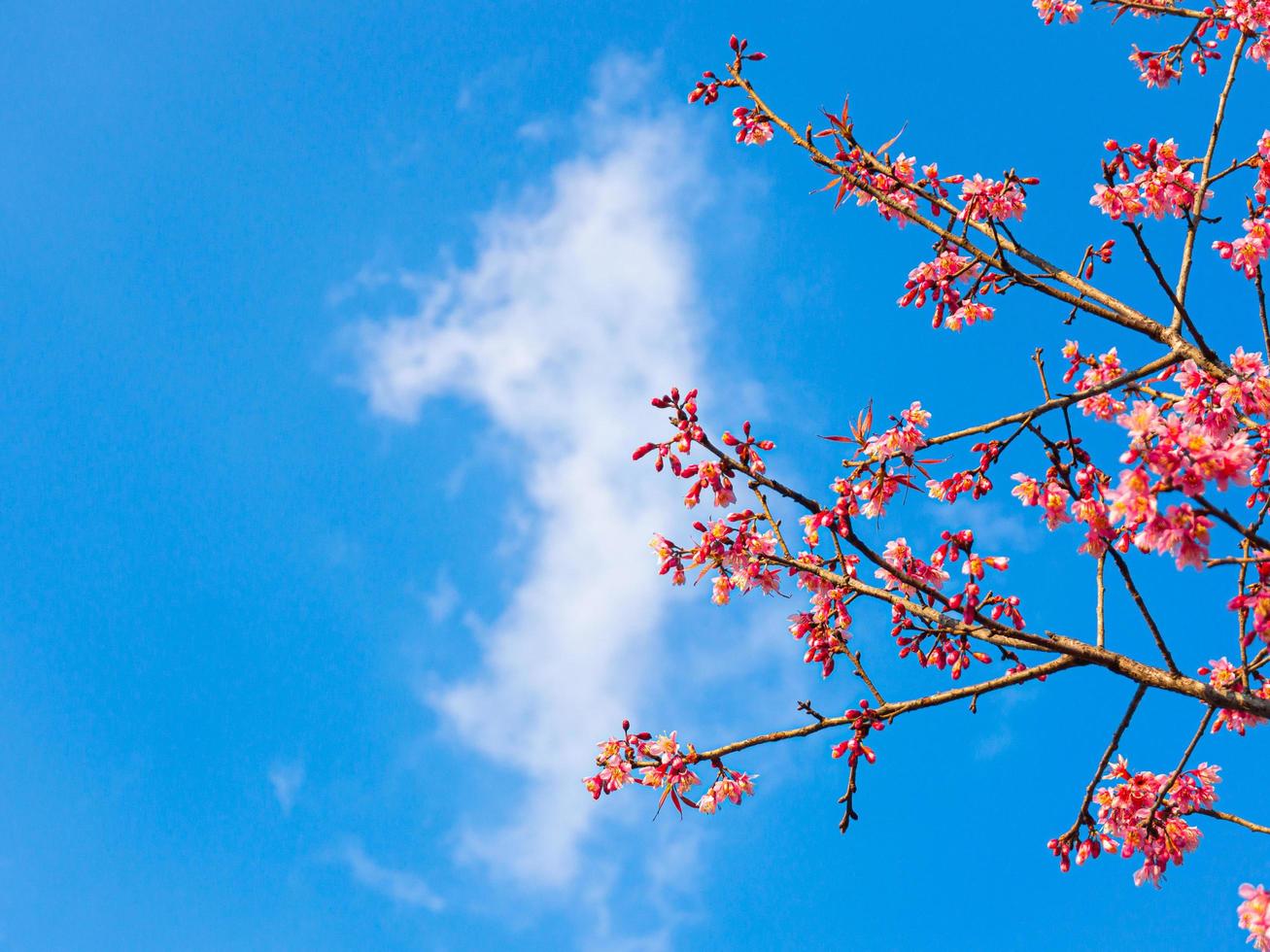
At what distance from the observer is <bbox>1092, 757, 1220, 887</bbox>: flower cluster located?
5746mm

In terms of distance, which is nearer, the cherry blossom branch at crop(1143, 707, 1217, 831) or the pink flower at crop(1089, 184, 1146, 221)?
the cherry blossom branch at crop(1143, 707, 1217, 831)

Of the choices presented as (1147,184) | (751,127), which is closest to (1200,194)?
(1147,184)

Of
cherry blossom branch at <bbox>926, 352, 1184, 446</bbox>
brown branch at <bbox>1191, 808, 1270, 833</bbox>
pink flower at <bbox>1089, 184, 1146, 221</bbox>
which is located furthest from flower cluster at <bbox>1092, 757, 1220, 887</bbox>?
pink flower at <bbox>1089, 184, 1146, 221</bbox>

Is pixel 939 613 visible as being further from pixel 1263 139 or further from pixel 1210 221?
pixel 1263 139

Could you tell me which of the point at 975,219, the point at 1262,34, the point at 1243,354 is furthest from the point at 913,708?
the point at 1262,34

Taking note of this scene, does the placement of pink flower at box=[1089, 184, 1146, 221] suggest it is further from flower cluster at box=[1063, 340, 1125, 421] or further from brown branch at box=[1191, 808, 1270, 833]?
brown branch at box=[1191, 808, 1270, 833]

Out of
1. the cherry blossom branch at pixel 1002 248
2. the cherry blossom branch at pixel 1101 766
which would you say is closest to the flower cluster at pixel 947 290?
the cherry blossom branch at pixel 1002 248

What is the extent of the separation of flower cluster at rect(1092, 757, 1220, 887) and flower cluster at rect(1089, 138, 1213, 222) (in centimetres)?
389

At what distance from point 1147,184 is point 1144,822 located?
4.38 metres

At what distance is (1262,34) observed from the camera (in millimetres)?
8078

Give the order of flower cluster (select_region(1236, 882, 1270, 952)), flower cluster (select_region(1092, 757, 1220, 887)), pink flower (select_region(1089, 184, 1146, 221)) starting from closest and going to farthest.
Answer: flower cluster (select_region(1236, 882, 1270, 952)), flower cluster (select_region(1092, 757, 1220, 887)), pink flower (select_region(1089, 184, 1146, 221))

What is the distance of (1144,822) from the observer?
5.70 m

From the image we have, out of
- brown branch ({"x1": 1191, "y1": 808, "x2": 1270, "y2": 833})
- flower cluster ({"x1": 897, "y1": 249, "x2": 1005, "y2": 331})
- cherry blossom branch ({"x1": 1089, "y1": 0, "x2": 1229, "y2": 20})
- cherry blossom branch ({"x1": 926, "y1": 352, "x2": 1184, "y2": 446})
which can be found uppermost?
cherry blossom branch ({"x1": 1089, "y1": 0, "x2": 1229, "y2": 20})

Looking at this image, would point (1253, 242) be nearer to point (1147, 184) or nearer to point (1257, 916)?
point (1147, 184)
